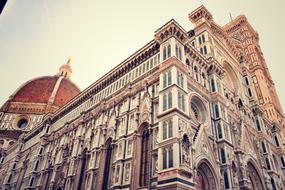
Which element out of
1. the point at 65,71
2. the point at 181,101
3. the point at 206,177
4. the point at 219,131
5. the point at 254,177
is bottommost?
the point at 206,177

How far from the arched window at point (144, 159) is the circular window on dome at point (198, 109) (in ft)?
15.9

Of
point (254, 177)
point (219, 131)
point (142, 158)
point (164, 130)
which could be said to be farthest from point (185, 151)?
point (254, 177)

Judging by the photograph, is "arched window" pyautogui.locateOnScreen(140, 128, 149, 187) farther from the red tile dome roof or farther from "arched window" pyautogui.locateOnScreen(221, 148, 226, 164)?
the red tile dome roof

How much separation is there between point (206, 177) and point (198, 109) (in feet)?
19.4

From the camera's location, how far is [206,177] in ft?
53.8

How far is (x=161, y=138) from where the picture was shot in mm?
14562

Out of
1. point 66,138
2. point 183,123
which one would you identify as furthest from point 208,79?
point 66,138

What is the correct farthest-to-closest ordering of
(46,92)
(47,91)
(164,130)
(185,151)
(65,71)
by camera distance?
(65,71), (47,91), (46,92), (164,130), (185,151)

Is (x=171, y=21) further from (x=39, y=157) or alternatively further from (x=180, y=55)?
(x=39, y=157)

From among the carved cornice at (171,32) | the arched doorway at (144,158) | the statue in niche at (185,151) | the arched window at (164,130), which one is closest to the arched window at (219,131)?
the statue in niche at (185,151)

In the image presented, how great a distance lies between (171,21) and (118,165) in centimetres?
1280

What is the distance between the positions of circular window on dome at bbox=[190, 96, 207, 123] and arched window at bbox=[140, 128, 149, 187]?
15.9ft

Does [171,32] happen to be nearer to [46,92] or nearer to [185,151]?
[185,151]

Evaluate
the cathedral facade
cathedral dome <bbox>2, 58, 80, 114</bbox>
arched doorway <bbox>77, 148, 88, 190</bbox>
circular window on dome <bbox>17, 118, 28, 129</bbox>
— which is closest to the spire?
cathedral dome <bbox>2, 58, 80, 114</bbox>
